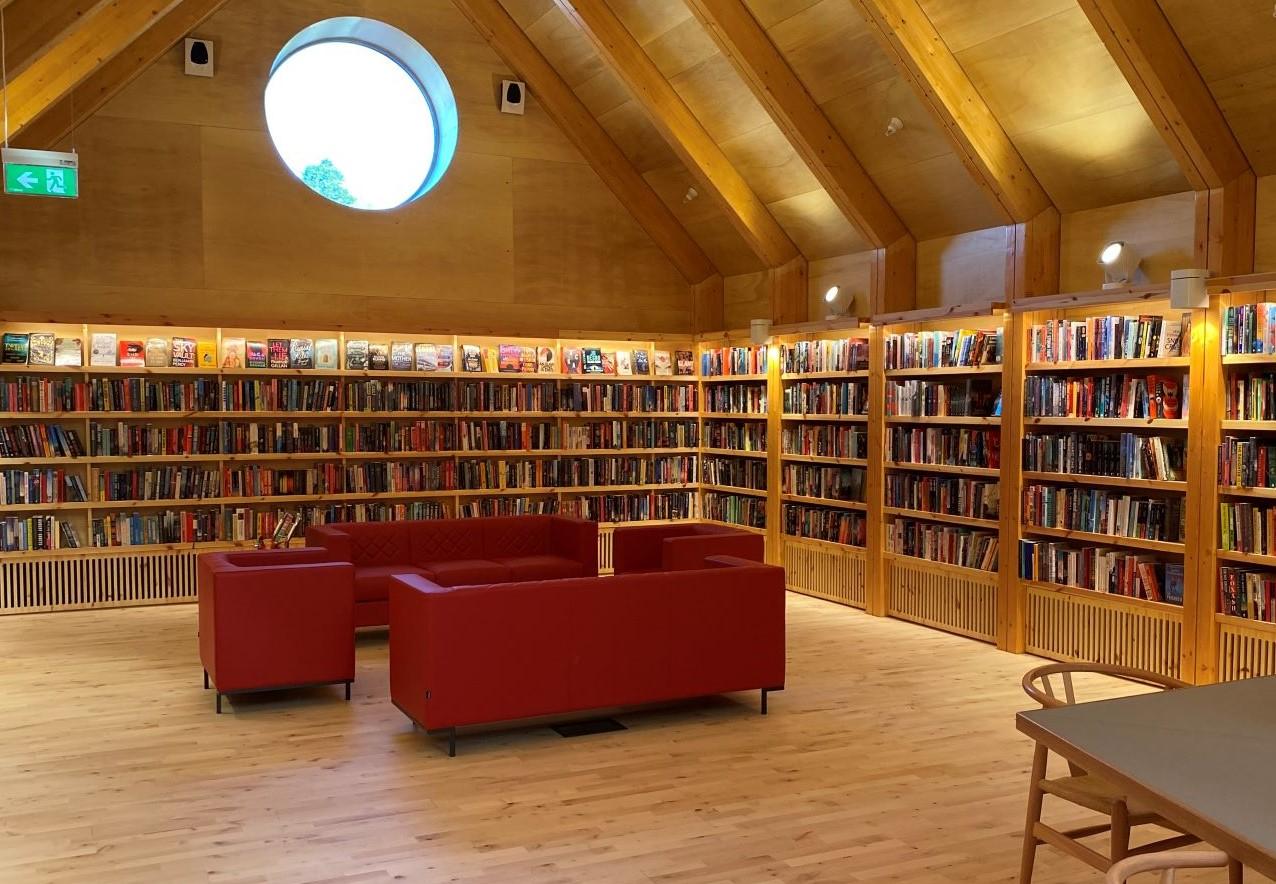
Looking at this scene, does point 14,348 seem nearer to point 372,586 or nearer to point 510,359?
point 372,586

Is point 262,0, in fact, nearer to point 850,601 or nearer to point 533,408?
point 533,408

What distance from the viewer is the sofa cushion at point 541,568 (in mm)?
8117

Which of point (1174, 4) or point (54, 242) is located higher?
point (1174, 4)

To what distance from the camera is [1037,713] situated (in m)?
2.98

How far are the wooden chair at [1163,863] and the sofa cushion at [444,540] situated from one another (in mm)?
6536

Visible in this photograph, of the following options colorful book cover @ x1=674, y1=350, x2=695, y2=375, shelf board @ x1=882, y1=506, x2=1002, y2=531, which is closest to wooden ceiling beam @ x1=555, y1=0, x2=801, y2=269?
colorful book cover @ x1=674, y1=350, x2=695, y2=375

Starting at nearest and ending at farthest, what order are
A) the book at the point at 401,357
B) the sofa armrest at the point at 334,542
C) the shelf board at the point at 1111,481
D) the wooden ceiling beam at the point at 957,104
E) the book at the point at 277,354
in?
the shelf board at the point at 1111,481
the wooden ceiling beam at the point at 957,104
the sofa armrest at the point at 334,542
the book at the point at 277,354
the book at the point at 401,357

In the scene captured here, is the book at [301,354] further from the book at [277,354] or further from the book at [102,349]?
the book at [102,349]

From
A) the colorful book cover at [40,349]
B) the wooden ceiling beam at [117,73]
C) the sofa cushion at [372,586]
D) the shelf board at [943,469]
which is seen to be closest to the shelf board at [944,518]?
the shelf board at [943,469]

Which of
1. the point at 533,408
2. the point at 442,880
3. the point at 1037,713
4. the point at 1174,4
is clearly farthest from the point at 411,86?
the point at 1037,713

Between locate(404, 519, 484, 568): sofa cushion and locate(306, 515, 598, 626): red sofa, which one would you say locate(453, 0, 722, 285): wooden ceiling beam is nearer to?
locate(306, 515, 598, 626): red sofa

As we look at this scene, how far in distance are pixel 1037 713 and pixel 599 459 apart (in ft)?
26.4

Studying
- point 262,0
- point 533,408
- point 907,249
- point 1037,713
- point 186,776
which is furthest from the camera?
point 533,408

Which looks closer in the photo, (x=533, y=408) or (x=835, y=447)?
(x=835, y=447)
